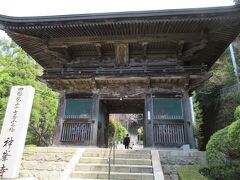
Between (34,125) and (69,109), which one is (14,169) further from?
(34,125)

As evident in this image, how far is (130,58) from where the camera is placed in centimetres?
1127

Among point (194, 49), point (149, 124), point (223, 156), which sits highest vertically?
point (194, 49)

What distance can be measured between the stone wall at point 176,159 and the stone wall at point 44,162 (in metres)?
3.53

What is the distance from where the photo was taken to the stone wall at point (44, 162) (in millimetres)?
7840

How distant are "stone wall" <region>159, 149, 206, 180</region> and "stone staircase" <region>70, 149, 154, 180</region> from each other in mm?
652

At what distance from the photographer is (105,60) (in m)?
11.4

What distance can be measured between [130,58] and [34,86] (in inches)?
356

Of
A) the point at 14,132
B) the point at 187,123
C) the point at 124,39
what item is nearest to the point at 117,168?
the point at 14,132

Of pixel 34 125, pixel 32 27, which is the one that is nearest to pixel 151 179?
pixel 32 27

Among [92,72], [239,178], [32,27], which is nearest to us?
[239,178]

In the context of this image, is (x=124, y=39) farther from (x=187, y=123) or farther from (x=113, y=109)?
(x=113, y=109)

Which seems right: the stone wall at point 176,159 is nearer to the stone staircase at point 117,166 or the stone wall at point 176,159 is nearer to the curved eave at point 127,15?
the stone staircase at point 117,166

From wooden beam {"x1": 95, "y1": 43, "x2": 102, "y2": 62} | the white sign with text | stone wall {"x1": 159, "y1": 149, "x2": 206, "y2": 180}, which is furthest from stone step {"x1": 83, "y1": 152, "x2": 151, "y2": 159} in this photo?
wooden beam {"x1": 95, "y1": 43, "x2": 102, "y2": 62}

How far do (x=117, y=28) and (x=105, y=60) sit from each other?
225cm
